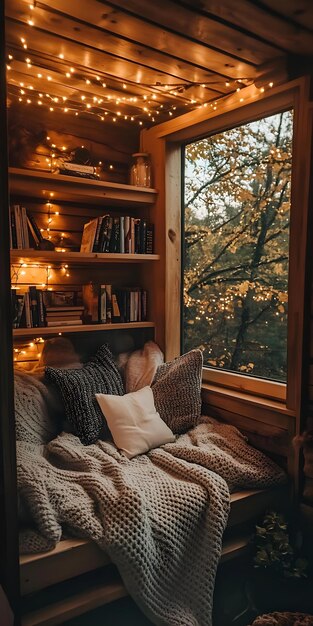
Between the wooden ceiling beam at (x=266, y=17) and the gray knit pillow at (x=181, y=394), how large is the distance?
1.52 m

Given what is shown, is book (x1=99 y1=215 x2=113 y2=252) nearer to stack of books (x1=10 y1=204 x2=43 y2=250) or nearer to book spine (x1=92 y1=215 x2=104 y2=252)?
book spine (x1=92 y1=215 x2=104 y2=252)

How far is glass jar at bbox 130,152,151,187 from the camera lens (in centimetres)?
292

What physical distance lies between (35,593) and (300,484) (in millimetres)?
1211

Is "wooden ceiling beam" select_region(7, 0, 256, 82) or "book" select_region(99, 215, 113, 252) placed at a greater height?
"wooden ceiling beam" select_region(7, 0, 256, 82)

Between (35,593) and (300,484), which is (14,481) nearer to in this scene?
(35,593)

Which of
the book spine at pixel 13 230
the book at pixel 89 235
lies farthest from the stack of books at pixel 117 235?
the book spine at pixel 13 230

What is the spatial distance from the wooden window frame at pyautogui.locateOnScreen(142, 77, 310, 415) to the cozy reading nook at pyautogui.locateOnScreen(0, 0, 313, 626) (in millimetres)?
10

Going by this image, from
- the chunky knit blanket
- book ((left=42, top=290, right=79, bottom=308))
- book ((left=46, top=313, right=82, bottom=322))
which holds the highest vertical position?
book ((left=42, top=290, right=79, bottom=308))

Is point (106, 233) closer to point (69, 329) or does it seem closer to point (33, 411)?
→ point (69, 329)

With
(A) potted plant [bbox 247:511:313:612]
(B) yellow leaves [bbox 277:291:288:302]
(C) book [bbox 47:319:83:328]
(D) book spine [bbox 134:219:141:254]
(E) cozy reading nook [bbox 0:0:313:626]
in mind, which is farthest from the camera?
(D) book spine [bbox 134:219:141:254]

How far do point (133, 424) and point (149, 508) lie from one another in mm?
540

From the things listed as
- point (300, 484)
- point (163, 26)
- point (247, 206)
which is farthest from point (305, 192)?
point (300, 484)

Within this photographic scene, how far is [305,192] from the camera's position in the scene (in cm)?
206

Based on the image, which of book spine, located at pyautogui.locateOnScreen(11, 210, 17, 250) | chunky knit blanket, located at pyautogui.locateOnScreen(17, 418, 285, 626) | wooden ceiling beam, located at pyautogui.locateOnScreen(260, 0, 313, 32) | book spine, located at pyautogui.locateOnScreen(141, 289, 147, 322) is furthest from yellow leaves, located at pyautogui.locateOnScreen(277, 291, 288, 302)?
book spine, located at pyautogui.locateOnScreen(11, 210, 17, 250)
